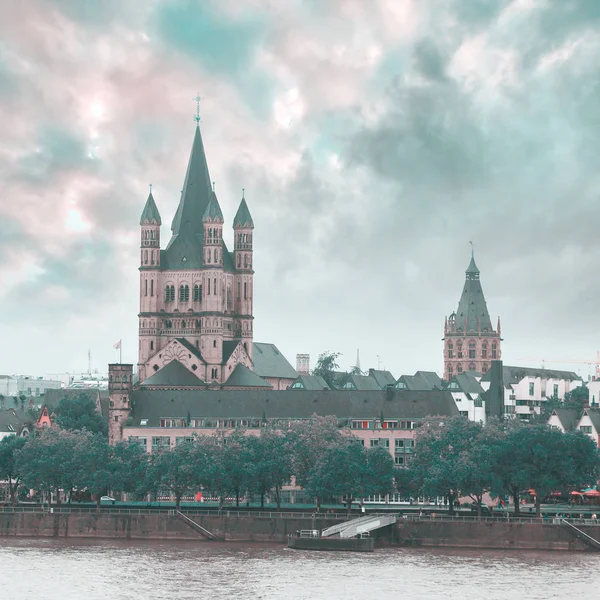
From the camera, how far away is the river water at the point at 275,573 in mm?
123500

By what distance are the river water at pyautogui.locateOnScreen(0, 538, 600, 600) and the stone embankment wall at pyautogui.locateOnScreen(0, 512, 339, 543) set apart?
4.63 metres

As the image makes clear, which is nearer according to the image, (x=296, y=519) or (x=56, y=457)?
(x=296, y=519)

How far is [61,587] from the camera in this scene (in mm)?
126500

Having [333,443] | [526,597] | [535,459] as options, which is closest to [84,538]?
[333,443]

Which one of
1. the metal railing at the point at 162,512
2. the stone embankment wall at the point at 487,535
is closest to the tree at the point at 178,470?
the metal railing at the point at 162,512

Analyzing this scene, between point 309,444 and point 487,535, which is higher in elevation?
point 309,444

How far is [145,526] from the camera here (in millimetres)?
166750

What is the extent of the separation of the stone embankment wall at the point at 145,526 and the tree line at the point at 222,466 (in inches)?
318

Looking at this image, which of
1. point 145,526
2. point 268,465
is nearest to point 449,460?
point 268,465

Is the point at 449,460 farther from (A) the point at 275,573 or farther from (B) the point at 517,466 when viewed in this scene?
(A) the point at 275,573

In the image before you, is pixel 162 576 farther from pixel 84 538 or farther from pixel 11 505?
pixel 11 505

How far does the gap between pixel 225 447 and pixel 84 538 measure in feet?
69.8

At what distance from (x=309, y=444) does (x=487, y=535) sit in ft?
104

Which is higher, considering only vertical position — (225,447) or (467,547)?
(225,447)
